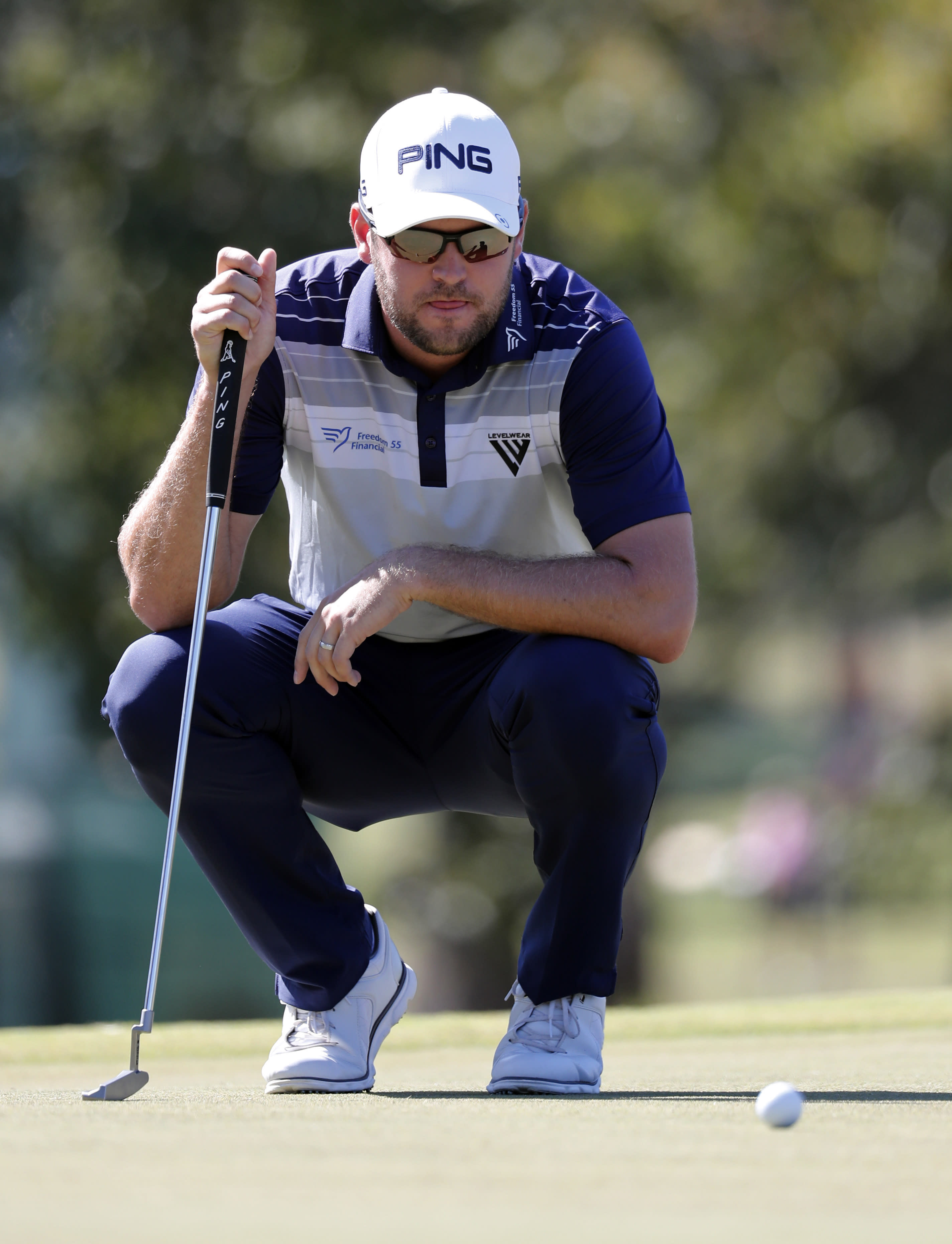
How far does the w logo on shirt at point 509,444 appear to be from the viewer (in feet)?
10.0

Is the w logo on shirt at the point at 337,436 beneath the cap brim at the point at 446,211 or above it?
beneath

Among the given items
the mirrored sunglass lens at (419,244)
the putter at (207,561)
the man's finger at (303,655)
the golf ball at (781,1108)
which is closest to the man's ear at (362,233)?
the mirrored sunglass lens at (419,244)

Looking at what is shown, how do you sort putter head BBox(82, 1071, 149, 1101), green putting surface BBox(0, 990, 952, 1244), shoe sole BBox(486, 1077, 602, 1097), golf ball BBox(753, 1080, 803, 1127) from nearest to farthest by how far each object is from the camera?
green putting surface BBox(0, 990, 952, 1244), golf ball BBox(753, 1080, 803, 1127), putter head BBox(82, 1071, 149, 1101), shoe sole BBox(486, 1077, 602, 1097)

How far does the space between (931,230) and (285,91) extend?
3.74m

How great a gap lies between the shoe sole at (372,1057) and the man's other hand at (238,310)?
1.04 meters

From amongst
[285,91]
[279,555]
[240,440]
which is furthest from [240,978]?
[240,440]

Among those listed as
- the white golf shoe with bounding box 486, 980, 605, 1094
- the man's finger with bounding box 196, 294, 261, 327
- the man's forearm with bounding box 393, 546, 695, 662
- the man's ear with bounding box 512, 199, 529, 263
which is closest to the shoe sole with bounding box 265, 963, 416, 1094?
the white golf shoe with bounding box 486, 980, 605, 1094

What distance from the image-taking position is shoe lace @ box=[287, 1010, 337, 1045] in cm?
281

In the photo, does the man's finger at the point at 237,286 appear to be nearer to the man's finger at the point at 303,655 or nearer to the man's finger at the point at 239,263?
the man's finger at the point at 239,263

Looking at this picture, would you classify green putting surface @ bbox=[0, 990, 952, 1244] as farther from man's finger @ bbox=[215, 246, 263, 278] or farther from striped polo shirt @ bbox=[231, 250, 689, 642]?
man's finger @ bbox=[215, 246, 263, 278]

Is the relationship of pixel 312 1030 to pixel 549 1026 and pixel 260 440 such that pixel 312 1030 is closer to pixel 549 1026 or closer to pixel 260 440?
pixel 549 1026

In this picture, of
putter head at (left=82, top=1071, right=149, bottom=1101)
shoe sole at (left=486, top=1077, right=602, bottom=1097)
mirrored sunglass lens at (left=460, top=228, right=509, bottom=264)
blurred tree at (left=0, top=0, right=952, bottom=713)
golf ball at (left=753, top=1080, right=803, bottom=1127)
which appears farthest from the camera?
blurred tree at (left=0, top=0, right=952, bottom=713)

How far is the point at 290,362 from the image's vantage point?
3.12 meters

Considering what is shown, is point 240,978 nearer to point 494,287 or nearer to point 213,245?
point 213,245
